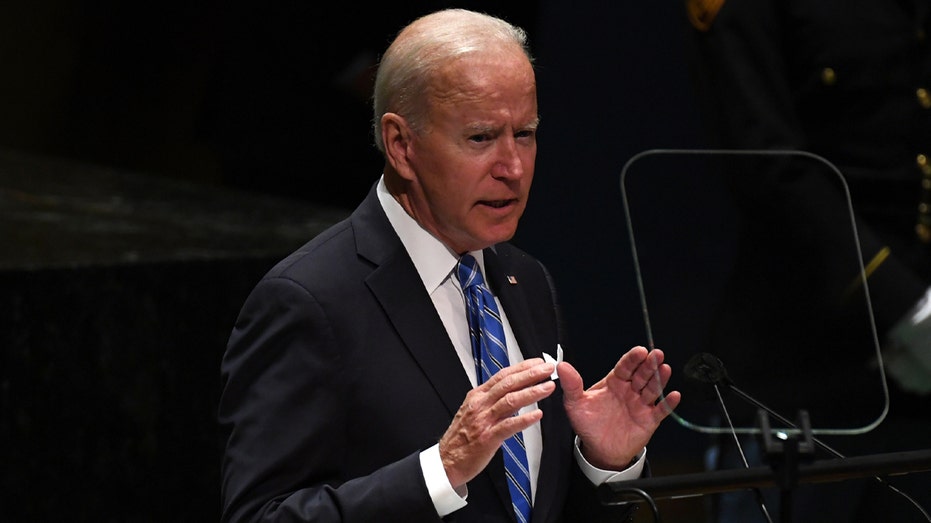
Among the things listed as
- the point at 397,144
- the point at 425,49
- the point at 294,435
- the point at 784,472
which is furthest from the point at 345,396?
the point at 784,472

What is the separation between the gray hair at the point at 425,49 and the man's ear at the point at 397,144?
2 centimetres

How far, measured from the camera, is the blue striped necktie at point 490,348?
1869 millimetres

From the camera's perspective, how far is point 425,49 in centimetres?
185

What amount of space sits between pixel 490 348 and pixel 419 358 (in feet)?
0.39

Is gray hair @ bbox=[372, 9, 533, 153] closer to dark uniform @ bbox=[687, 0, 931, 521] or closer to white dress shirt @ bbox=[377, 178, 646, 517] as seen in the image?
white dress shirt @ bbox=[377, 178, 646, 517]

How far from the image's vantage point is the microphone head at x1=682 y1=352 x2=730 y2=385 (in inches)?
71.5

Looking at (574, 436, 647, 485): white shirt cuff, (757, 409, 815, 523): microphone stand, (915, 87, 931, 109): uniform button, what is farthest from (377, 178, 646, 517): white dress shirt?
(915, 87, 931, 109): uniform button

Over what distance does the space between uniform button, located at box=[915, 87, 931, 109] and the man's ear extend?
1.06 metres

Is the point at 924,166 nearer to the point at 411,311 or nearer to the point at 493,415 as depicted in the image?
the point at 411,311

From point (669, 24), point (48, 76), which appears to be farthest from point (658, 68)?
point (48, 76)

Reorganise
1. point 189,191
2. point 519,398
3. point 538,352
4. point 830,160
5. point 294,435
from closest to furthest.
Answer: point 519,398 < point 294,435 < point 538,352 < point 830,160 < point 189,191

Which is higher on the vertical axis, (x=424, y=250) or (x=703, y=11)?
(x=703, y=11)

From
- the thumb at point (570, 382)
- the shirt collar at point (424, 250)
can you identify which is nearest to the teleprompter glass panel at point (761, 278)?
the thumb at point (570, 382)

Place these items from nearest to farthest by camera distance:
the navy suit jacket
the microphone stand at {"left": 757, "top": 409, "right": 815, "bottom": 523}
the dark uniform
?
the microphone stand at {"left": 757, "top": 409, "right": 815, "bottom": 523}, the navy suit jacket, the dark uniform
